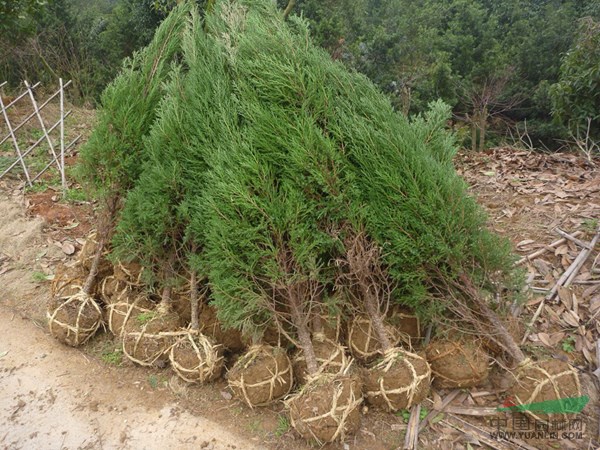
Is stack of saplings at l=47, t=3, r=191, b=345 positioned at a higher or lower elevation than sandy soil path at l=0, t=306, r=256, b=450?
higher

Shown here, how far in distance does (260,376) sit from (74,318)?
1.61 meters

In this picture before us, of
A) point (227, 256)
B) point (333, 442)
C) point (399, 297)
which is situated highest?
point (227, 256)

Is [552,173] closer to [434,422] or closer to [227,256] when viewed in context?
[434,422]

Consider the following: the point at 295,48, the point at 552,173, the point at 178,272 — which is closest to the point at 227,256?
the point at 178,272

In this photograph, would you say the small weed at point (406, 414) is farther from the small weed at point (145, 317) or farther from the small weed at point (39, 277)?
the small weed at point (39, 277)

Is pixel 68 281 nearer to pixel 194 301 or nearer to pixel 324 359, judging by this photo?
pixel 194 301

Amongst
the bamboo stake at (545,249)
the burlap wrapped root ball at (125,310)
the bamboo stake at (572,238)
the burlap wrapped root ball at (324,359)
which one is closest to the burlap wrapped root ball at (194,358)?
the burlap wrapped root ball at (125,310)

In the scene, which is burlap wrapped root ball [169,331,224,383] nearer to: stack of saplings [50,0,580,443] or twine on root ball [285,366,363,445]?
stack of saplings [50,0,580,443]

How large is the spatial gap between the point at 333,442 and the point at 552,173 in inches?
174

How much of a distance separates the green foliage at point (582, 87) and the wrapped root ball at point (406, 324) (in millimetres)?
5600

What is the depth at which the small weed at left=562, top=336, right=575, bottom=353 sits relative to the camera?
120 inches

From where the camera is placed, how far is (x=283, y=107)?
273 cm

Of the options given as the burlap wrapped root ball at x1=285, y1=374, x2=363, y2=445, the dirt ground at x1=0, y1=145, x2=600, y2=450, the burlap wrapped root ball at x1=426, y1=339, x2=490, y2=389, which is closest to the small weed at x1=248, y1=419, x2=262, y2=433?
the dirt ground at x1=0, y1=145, x2=600, y2=450

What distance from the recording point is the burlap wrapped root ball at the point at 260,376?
9.07 ft
